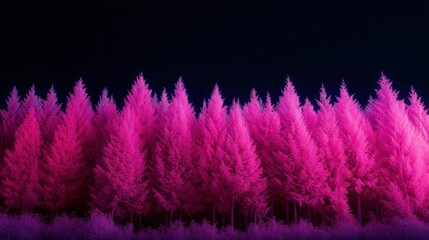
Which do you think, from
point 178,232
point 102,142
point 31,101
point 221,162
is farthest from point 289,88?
point 31,101

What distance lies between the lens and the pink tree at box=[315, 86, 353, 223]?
2144 centimetres

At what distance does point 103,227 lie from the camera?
16641 millimetres

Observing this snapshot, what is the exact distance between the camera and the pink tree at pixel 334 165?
2144cm

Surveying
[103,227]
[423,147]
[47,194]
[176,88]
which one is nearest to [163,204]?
[103,227]

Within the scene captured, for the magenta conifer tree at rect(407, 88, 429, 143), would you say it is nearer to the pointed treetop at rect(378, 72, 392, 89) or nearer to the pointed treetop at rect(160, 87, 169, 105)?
the pointed treetop at rect(378, 72, 392, 89)

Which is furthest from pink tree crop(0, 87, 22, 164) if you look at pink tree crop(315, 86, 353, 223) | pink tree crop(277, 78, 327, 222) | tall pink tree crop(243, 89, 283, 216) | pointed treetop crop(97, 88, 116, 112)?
pink tree crop(315, 86, 353, 223)

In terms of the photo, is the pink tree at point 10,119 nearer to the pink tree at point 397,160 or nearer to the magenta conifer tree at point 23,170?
the magenta conifer tree at point 23,170

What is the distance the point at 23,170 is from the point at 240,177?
1366 cm

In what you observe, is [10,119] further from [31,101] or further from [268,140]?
[268,140]

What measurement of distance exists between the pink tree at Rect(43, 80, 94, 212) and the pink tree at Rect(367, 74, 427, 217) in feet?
62.5

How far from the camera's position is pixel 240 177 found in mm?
21047

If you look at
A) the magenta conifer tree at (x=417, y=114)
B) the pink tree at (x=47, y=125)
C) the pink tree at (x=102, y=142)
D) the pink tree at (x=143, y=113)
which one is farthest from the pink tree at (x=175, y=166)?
the magenta conifer tree at (x=417, y=114)

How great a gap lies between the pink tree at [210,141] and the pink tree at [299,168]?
4.06 m

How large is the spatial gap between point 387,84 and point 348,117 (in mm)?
4622
